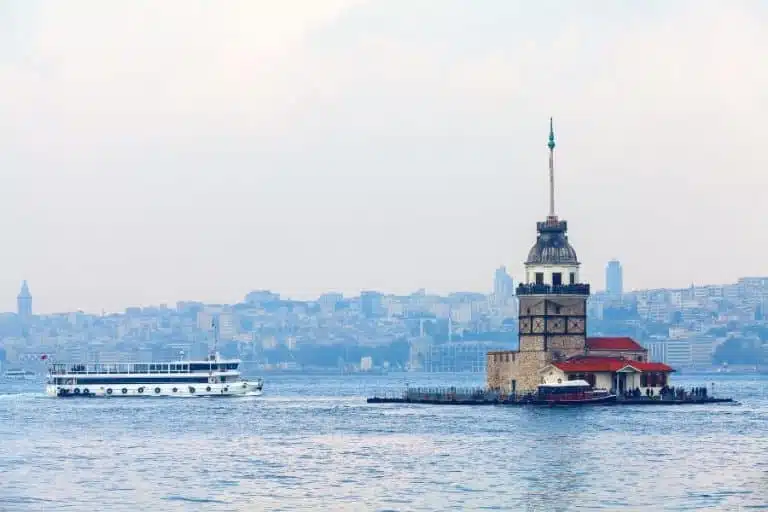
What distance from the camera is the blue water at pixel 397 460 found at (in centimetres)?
6166

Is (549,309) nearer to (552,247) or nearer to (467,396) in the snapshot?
(552,247)

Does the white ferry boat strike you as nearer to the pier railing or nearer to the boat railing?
the boat railing

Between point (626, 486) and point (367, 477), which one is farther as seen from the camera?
point (367, 477)

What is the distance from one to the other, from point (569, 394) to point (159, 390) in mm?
52036

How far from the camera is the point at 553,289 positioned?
374 ft

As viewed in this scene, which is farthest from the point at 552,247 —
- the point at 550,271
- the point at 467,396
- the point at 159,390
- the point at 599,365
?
the point at 159,390

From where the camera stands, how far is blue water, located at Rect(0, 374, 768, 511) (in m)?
61.7

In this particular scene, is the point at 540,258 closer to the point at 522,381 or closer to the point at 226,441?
the point at 522,381

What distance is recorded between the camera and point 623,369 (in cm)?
11562

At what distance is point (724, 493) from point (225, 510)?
52.0 ft

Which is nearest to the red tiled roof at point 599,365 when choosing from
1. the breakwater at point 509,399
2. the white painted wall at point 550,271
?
the breakwater at point 509,399

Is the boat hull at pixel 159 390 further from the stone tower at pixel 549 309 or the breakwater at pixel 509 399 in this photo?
the stone tower at pixel 549 309

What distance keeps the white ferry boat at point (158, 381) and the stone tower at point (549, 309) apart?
43767mm

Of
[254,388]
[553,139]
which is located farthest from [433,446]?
[254,388]
